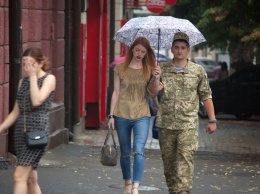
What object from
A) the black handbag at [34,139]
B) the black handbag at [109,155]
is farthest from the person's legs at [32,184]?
the black handbag at [109,155]

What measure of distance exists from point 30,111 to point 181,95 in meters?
1.97

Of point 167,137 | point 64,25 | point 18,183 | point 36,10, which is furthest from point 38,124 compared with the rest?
point 64,25

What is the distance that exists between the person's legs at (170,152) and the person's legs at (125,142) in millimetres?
602

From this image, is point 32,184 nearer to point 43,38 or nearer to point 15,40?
point 15,40

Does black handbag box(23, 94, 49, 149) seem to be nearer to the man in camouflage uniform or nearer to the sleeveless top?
the man in camouflage uniform

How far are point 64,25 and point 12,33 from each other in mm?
5135

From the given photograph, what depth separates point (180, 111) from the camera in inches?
400

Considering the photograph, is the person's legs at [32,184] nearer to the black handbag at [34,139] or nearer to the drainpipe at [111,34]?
the black handbag at [34,139]

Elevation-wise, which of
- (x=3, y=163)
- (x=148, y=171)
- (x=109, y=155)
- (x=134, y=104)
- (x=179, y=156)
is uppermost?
(x=134, y=104)

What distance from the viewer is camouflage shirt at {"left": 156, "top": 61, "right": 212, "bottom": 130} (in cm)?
1017

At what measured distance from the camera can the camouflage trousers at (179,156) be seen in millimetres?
10156

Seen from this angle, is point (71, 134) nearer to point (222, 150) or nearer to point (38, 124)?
point (222, 150)

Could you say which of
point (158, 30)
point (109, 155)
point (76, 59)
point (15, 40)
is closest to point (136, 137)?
point (109, 155)

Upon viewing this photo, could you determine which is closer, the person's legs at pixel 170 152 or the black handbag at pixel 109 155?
the person's legs at pixel 170 152
